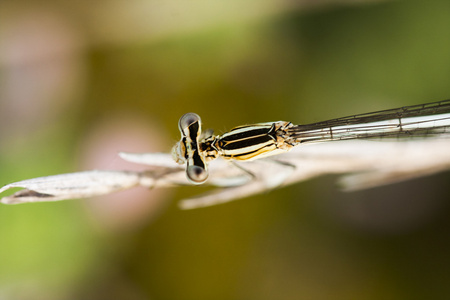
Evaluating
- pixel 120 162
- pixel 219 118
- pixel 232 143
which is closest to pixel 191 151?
pixel 232 143

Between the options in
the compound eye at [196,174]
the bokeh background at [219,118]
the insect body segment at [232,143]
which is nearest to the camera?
the compound eye at [196,174]

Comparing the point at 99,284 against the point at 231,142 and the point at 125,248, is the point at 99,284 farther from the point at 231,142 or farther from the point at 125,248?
the point at 231,142

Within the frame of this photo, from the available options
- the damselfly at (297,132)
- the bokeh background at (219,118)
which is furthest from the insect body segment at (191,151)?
the bokeh background at (219,118)

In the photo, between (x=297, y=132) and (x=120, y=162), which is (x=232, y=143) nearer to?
(x=297, y=132)

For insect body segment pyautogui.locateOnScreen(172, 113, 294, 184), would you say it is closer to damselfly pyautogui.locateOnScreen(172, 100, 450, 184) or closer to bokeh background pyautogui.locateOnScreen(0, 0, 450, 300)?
damselfly pyautogui.locateOnScreen(172, 100, 450, 184)

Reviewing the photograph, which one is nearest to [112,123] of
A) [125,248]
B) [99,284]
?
[125,248]

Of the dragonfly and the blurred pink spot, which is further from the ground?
the blurred pink spot

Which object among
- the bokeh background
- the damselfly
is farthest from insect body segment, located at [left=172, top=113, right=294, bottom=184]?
the bokeh background

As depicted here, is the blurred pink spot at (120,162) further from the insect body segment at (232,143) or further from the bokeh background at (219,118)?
the insect body segment at (232,143)
